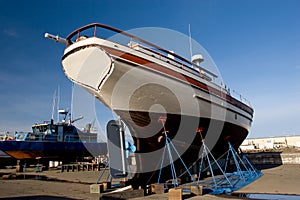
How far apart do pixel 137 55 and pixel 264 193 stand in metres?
5.19

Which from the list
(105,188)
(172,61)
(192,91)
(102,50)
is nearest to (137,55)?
(102,50)

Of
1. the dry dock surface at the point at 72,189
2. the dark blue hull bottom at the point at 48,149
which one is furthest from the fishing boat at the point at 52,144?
the dry dock surface at the point at 72,189

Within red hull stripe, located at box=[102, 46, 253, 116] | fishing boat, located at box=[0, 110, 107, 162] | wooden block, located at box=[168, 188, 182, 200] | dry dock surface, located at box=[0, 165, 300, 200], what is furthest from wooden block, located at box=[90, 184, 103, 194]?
fishing boat, located at box=[0, 110, 107, 162]

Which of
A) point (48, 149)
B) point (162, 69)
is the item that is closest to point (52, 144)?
point (48, 149)

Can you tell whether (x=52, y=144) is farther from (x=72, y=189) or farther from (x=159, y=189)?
A: (x=159, y=189)

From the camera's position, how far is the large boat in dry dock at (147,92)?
599 centimetres

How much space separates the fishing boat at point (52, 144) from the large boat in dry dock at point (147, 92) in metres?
13.3

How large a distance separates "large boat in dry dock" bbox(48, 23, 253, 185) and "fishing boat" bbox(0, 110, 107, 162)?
524 inches

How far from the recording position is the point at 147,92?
21.6 ft

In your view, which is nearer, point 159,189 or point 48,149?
point 159,189

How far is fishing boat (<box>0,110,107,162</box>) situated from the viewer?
17.6 metres

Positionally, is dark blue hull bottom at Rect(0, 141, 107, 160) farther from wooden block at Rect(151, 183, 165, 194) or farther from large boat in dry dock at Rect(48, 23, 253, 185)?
wooden block at Rect(151, 183, 165, 194)

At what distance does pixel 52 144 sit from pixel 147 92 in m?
15.2

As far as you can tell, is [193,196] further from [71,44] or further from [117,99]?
[71,44]
